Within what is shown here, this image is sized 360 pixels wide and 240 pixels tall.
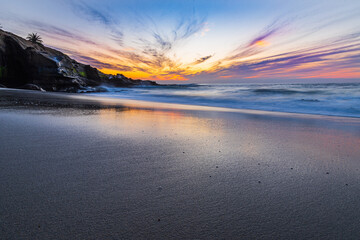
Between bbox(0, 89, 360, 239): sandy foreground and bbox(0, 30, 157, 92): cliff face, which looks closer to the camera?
bbox(0, 89, 360, 239): sandy foreground

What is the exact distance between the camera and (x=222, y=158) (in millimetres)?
1875

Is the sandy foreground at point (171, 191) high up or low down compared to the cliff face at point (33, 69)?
down

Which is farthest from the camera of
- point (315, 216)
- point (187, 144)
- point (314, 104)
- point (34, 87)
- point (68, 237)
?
point (34, 87)

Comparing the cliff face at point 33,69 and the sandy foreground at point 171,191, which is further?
the cliff face at point 33,69

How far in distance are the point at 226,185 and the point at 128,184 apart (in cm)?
73

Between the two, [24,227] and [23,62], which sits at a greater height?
[23,62]

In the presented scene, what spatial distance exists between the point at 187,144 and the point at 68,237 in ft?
5.47

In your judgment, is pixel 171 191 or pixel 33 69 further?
pixel 33 69

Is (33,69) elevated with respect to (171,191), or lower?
elevated

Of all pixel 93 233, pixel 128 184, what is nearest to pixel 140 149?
pixel 128 184

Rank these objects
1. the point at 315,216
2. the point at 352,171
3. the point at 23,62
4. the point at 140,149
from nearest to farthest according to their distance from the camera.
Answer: the point at 315,216, the point at 352,171, the point at 140,149, the point at 23,62

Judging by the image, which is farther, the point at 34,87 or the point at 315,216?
the point at 34,87

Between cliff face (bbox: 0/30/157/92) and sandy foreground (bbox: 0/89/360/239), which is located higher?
cliff face (bbox: 0/30/157/92)

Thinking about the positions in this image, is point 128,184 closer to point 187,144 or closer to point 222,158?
point 222,158
